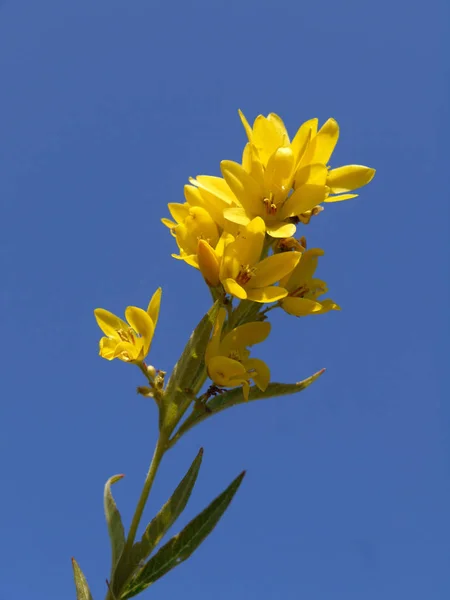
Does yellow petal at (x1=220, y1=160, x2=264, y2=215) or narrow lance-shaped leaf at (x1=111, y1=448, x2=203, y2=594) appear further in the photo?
yellow petal at (x1=220, y1=160, x2=264, y2=215)

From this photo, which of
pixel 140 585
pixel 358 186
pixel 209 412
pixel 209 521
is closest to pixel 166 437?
pixel 209 412

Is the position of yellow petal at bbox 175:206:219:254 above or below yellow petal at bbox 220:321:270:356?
above

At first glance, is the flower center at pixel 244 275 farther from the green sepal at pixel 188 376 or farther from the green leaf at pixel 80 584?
the green leaf at pixel 80 584

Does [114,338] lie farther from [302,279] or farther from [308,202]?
[308,202]

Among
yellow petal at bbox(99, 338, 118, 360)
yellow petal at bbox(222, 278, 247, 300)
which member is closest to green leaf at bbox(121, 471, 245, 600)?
yellow petal at bbox(99, 338, 118, 360)

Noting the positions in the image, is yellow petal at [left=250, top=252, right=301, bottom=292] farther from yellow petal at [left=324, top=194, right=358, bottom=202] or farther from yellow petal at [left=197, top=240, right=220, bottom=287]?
yellow petal at [left=324, top=194, right=358, bottom=202]

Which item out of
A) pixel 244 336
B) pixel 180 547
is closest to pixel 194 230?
pixel 244 336

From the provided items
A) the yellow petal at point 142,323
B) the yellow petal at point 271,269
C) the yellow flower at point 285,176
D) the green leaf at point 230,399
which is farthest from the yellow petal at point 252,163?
the green leaf at point 230,399
